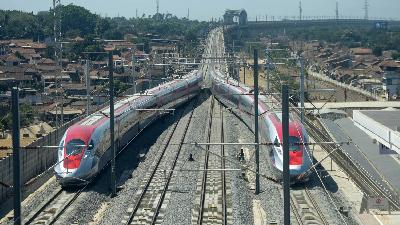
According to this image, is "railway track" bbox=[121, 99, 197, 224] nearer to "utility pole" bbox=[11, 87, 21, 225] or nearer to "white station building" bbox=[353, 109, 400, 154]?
"utility pole" bbox=[11, 87, 21, 225]

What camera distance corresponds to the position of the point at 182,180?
18.5 m

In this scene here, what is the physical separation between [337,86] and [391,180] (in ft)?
125

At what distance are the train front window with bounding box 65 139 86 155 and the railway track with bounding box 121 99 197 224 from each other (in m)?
1.96

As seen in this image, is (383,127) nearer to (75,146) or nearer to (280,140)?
(280,140)

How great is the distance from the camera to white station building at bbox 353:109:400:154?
1809 cm

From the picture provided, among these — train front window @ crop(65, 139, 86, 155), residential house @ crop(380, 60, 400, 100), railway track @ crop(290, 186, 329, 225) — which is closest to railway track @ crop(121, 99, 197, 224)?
train front window @ crop(65, 139, 86, 155)

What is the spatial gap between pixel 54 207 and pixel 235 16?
111026mm

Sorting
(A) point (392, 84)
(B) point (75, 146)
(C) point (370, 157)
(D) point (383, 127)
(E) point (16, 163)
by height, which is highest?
(E) point (16, 163)

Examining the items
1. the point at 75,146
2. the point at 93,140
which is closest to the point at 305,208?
the point at 93,140

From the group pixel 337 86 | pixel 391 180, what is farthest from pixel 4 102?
pixel 337 86

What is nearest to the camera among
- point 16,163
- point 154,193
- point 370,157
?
point 16,163

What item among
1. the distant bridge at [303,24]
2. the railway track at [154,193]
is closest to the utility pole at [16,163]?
the railway track at [154,193]

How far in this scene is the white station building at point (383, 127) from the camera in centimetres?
1809

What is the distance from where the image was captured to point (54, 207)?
15570 millimetres
